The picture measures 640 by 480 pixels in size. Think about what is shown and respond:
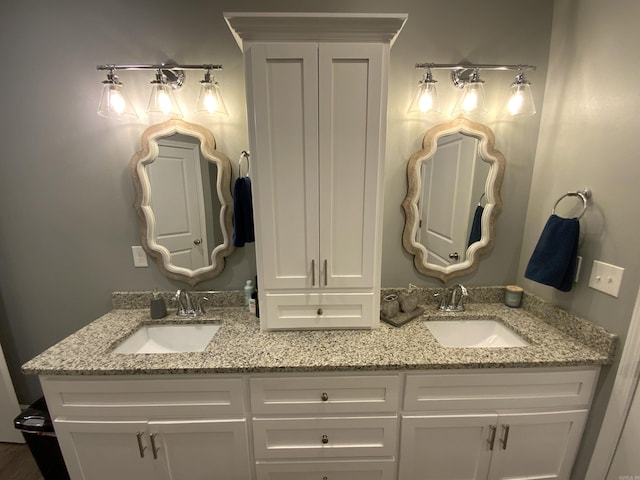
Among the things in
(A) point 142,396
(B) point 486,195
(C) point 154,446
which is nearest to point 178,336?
(A) point 142,396

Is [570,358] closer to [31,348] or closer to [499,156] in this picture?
[499,156]

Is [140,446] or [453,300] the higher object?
[453,300]

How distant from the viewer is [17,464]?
5.11 ft

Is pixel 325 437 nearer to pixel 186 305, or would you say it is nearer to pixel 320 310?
pixel 320 310

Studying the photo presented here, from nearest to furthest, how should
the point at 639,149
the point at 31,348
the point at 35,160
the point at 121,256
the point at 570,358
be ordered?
the point at 639,149 < the point at 570,358 < the point at 35,160 < the point at 121,256 < the point at 31,348

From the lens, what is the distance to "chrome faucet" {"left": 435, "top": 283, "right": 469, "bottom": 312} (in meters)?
1.49

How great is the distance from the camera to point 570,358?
1076 millimetres

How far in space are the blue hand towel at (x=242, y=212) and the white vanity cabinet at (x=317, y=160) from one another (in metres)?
0.30

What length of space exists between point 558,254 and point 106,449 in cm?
223

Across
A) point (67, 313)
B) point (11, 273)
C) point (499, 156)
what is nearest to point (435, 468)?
point (499, 156)

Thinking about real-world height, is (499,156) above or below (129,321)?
above

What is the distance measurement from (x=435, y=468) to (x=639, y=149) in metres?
1.57

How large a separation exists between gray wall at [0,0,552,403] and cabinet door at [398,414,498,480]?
0.70 m

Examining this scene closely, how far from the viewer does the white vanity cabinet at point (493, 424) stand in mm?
1101
